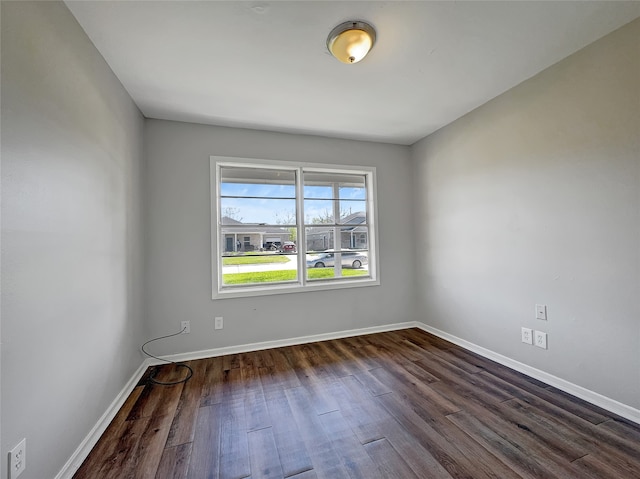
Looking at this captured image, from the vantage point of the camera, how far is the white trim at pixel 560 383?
1.70m

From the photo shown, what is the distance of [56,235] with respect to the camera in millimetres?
1308

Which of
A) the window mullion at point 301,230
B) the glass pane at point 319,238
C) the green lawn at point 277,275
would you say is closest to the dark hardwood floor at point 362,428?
the green lawn at point 277,275

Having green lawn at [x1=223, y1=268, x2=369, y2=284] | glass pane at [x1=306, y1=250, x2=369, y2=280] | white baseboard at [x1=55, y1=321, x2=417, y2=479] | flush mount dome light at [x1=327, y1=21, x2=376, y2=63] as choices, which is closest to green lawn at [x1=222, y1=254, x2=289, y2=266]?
green lawn at [x1=223, y1=268, x2=369, y2=284]

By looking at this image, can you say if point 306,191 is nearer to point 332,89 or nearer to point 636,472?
point 332,89

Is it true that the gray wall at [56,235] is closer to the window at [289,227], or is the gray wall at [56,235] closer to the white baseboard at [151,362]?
the white baseboard at [151,362]

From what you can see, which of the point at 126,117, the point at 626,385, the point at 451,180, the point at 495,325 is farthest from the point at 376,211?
the point at 126,117

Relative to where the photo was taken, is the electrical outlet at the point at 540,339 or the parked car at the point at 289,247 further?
the parked car at the point at 289,247

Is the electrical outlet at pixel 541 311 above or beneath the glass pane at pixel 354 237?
beneath

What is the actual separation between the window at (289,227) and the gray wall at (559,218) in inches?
44.1

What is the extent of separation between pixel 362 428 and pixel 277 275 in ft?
6.15

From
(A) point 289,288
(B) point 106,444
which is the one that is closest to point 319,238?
(A) point 289,288

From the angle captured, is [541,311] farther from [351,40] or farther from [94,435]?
[94,435]

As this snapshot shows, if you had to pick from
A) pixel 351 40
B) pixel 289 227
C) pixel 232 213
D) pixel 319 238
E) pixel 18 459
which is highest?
pixel 351 40

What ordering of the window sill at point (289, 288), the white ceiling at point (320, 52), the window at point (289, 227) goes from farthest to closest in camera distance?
the window at point (289, 227) → the window sill at point (289, 288) → the white ceiling at point (320, 52)
